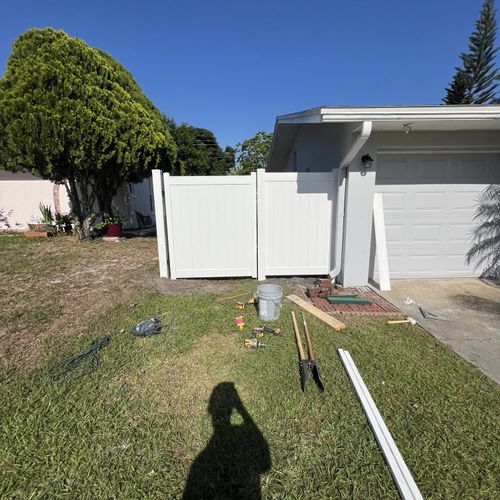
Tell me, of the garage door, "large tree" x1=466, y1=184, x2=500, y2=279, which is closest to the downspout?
the garage door

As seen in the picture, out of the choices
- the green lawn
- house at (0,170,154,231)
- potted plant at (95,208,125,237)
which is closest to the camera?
the green lawn

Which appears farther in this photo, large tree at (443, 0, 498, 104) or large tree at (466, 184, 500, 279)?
large tree at (443, 0, 498, 104)

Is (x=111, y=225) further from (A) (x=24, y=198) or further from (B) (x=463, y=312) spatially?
(B) (x=463, y=312)

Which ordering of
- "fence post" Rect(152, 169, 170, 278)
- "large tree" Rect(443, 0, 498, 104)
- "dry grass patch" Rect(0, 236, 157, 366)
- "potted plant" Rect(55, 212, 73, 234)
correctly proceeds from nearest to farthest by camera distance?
"dry grass patch" Rect(0, 236, 157, 366), "fence post" Rect(152, 169, 170, 278), "potted plant" Rect(55, 212, 73, 234), "large tree" Rect(443, 0, 498, 104)

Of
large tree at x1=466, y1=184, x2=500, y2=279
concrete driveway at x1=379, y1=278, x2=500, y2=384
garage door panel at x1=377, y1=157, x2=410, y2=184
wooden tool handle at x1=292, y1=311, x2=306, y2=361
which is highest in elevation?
garage door panel at x1=377, y1=157, x2=410, y2=184

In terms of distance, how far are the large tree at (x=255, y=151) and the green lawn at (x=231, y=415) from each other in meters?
27.5

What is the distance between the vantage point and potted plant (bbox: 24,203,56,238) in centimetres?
1055

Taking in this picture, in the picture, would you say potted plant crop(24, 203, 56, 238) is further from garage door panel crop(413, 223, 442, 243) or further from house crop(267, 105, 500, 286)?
garage door panel crop(413, 223, 442, 243)

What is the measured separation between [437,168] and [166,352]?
17.1 feet

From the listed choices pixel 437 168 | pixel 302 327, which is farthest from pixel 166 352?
pixel 437 168

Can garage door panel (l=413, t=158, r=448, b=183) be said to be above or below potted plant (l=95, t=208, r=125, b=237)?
above

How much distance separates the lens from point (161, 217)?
4.93 metres

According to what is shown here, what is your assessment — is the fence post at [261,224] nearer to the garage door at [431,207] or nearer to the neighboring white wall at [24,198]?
the garage door at [431,207]

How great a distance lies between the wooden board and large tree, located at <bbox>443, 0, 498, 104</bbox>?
2234 cm
